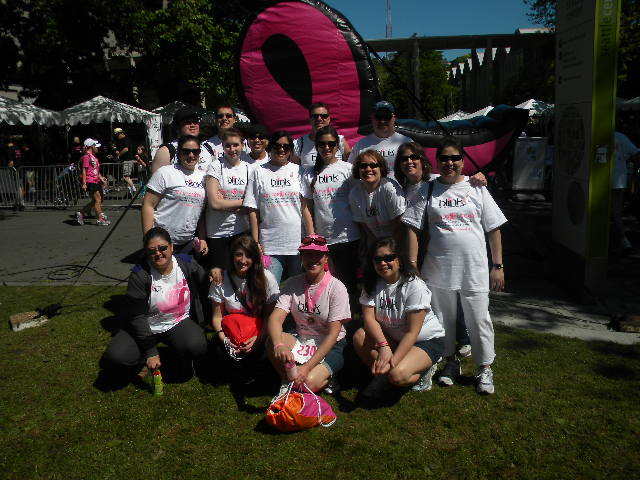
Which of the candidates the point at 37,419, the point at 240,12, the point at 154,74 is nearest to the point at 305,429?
the point at 37,419

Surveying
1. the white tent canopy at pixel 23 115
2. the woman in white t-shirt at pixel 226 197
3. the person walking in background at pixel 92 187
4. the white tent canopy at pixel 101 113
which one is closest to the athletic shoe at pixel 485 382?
the woman in white t-shirt at pixel 226 197

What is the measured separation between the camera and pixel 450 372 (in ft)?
13.3

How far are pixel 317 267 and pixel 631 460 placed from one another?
2.19 m

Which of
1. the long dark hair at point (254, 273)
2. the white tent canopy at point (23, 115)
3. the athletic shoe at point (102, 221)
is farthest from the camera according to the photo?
the white tent canopy at point (23, 115)

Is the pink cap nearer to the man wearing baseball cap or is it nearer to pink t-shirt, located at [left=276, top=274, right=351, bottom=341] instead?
pink t-shirt, located at [left=276, top=274, right=351, bottom=341]

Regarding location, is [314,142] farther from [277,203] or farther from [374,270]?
[374,270]

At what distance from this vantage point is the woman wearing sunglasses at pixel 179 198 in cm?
459

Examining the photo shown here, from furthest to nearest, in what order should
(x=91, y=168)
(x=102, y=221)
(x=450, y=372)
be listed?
(x=91, y=168) → (x=102, y=221) → (x=450, y=372)

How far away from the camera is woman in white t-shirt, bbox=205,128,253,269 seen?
4.57 metres

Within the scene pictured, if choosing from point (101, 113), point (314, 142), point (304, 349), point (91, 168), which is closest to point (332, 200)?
point (314, 142)

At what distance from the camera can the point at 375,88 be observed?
17.2ft

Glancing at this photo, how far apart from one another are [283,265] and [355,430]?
1635 millimetres

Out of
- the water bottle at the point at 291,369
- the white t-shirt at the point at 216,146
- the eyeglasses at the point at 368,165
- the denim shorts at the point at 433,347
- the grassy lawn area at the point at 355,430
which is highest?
the white t-shirt at the point at 216,146

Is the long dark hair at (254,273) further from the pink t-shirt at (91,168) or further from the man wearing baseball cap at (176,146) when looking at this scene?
the pink t-shirt at (91,168)
